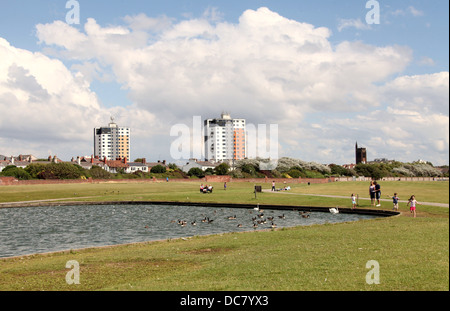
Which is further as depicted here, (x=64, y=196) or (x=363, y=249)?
(x=64, y=196)

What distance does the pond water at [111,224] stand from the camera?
90.8 feet

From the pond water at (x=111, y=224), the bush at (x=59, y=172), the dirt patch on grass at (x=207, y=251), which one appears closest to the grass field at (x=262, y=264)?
the dirt patch on grass at (x=207, y=251)

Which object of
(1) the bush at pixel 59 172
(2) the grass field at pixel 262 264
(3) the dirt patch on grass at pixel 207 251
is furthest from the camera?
(1) the bush at pixel 59 172

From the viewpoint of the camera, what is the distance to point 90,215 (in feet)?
143

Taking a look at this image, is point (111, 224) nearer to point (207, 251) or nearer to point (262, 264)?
point (207, 251)

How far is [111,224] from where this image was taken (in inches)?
1432

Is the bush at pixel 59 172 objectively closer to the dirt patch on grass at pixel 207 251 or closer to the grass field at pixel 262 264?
the grass field at pixel 262 264

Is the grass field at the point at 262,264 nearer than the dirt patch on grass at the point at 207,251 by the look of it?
Yes

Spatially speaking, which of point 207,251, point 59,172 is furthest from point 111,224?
point 59,172

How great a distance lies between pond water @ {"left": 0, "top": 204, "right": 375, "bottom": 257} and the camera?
27688 mm

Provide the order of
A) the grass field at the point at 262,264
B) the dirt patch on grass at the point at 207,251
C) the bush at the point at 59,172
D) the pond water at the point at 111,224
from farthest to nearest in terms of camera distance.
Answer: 1. the bush at the point at 59,172
2. the pond water at the point at 111,224
3. the dirt patch on grass at the point at 207,251
4. the grass field at the point at 262,264

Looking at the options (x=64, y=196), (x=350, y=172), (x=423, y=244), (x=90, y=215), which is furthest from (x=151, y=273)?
(x=350, y=172)
